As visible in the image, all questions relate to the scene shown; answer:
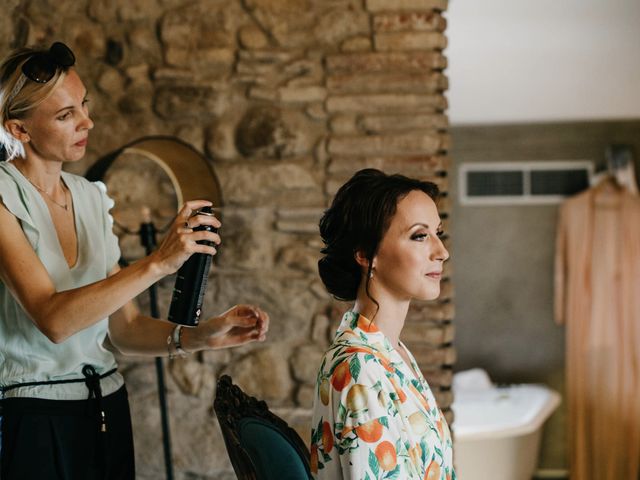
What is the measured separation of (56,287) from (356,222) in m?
0.61

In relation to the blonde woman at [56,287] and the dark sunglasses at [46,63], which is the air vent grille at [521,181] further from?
the dark sunglasses at [46,63]

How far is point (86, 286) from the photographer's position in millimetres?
1443

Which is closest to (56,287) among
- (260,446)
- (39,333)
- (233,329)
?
(39,333)

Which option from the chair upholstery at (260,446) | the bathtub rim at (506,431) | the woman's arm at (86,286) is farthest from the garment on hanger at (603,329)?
the woman's arm at (86,286)

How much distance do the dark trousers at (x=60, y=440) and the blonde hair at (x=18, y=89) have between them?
1.73 ft

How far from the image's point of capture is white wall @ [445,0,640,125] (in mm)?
3748

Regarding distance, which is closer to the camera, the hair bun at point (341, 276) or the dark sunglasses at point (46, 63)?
the dark sunglasses at point (46, 63)

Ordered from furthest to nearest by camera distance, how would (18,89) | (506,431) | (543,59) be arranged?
(506,431)
(543,59)
(18,89)

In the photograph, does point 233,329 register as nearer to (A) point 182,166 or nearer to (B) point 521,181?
(A) point 182,166

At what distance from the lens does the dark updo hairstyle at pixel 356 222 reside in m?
1.61

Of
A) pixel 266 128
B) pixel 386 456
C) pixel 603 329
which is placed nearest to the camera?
pixel 386 456

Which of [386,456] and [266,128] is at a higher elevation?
[266,128]

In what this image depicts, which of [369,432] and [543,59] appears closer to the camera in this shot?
[369,432]

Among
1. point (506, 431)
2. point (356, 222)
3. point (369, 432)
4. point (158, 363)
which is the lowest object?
point (506, 431)
